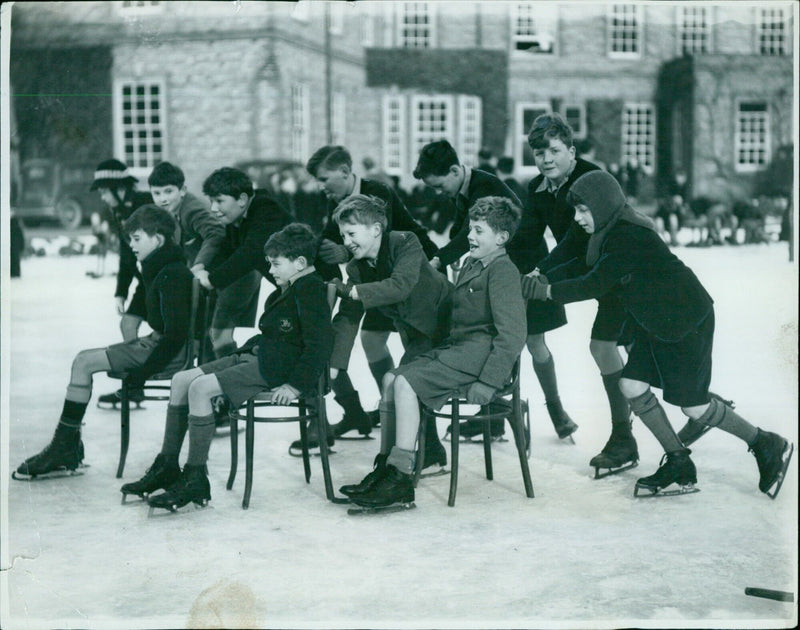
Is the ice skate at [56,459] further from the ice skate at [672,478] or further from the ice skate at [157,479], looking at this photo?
the ice skate at [672,478]

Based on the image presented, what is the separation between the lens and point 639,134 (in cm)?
1081

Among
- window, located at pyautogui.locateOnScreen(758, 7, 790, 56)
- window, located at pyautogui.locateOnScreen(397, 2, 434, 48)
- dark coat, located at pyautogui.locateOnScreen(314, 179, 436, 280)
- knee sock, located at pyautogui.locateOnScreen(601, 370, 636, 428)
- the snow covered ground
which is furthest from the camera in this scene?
dark coat, located at pyautogui.locateOnScreen(314, 179, 436, 280)

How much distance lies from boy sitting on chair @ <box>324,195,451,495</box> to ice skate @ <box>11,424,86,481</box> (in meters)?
1.50

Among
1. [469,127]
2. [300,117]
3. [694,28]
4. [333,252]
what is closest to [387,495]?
[333,252]

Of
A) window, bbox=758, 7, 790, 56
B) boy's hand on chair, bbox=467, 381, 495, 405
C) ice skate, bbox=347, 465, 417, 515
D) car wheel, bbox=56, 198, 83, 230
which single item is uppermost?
window, bbox=758, 7, 790, 56

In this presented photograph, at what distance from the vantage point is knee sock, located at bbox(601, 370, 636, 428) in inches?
211

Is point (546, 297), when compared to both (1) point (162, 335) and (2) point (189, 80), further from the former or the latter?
(2) point (189, 80)

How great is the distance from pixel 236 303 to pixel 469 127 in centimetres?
1148

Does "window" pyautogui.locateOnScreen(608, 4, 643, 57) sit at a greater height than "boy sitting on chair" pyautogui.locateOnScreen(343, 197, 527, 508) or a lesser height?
greater

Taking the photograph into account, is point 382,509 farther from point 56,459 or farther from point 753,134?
point 753,134

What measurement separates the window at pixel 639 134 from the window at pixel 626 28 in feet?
14.0

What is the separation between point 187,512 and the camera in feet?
15.6

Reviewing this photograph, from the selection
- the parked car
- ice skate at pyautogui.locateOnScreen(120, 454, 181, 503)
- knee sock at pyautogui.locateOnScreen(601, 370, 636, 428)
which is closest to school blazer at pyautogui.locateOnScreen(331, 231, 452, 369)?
knee sock at pyautogui.locateOnScreen(601, 370, 636, 428)

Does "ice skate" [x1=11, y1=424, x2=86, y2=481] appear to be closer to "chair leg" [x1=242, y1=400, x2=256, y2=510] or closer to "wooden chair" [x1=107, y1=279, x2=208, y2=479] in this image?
"wooden chair" [x1=107, y1=279, x2=208, y2=479]
